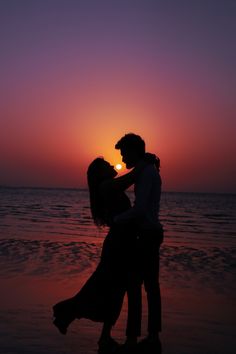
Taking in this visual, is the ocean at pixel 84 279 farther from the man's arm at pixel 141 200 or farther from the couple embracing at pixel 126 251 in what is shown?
the man's arm at pixel 141 200

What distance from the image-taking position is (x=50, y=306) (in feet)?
21.4

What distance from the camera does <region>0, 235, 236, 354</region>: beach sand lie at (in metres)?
5.02

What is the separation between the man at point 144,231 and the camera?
15.4ft

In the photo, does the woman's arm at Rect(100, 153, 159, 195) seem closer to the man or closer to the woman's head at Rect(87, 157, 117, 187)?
the man

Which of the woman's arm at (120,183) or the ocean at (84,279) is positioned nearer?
the woman's arm at (120,183)

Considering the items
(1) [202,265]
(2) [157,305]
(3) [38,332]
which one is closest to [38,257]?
(1) [202,265]

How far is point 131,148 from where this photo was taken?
4.80m

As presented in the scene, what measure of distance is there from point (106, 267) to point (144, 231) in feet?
1.75

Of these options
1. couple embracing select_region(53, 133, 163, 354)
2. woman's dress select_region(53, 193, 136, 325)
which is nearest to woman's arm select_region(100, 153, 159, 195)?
couple embracing select_region(53, 133, 163, 354)

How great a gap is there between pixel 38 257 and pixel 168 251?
352 centimetres

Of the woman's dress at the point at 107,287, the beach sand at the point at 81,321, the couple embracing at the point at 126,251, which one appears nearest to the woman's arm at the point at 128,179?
the couple embracing at the point at 126,251

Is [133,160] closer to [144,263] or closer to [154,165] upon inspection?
[154,165]

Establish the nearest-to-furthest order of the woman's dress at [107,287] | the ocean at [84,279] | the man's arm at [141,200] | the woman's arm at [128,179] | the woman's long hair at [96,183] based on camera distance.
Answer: the man's arm at [141,200], the woman's arm at [128,179], the woman's dress at [107,287], the woman's long hair at [96,183], the ocean at [84,279]

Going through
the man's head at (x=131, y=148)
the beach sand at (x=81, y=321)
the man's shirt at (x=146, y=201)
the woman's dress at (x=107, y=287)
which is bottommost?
the beach sand at (x=81, y=321)
